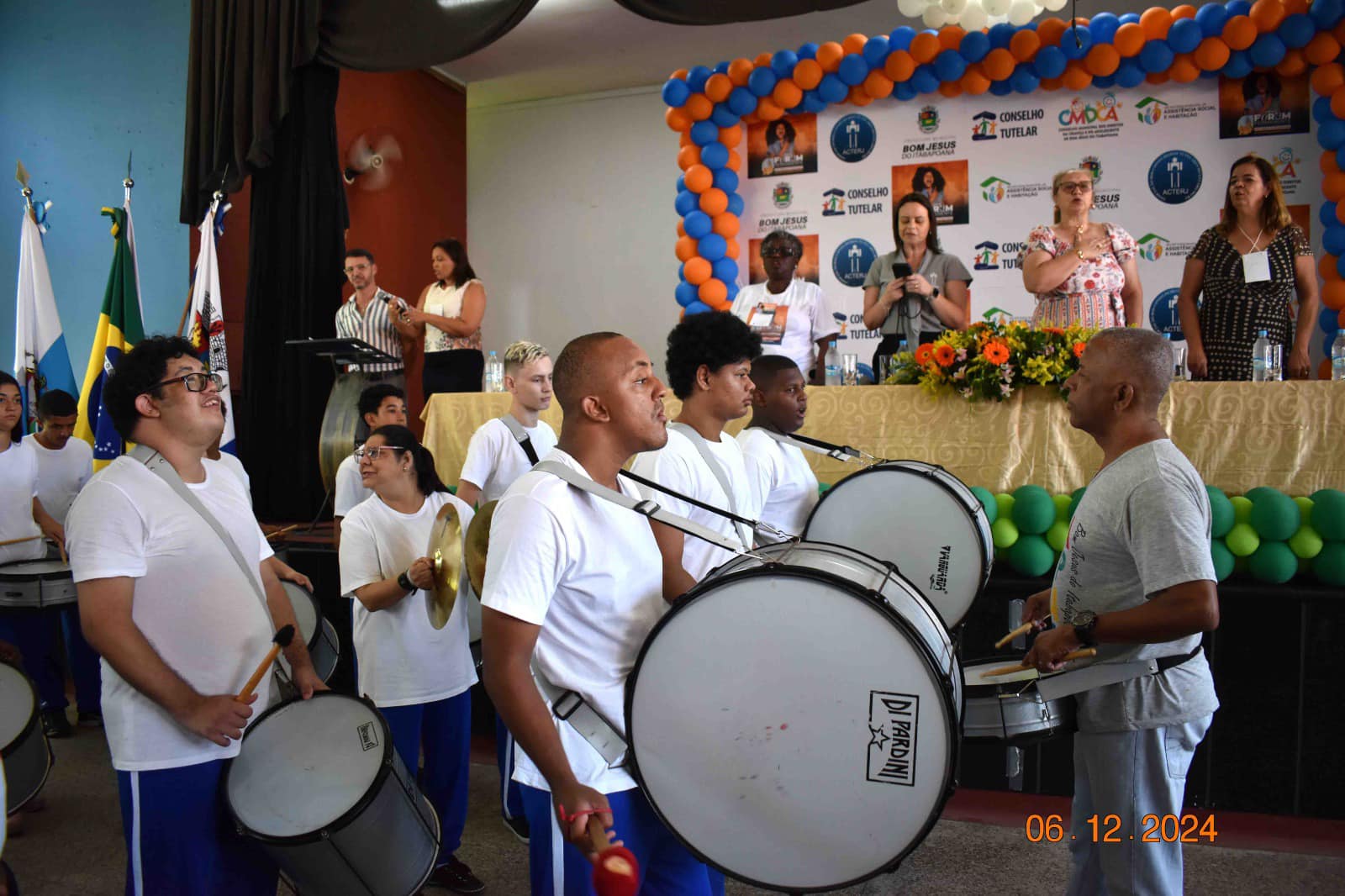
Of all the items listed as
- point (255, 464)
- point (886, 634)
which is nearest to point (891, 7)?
point (255, 464)

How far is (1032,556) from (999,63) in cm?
494

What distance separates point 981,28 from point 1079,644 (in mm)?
6113

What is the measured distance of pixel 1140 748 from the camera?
2275 mm

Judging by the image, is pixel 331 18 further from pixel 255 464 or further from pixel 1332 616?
pixel 1332 616

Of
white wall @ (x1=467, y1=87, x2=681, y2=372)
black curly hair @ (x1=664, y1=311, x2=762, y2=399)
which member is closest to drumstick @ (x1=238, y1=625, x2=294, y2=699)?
black curly hair @ (x1=664, y1=311, x2=762, y2=399)

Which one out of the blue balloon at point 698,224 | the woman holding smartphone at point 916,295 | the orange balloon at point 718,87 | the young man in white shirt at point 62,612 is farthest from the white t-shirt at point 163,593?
the orange balloon at point 718,87

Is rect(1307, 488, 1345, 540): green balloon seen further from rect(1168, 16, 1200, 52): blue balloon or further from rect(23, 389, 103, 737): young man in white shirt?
rect(23, 389, 103, 737): young man in white shirt

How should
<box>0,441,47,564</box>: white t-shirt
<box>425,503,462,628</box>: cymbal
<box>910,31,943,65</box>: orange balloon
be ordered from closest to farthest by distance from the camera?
<box>425,503,462,628</box>: cymbal
<box>0,441,47,564</box>: white t-shirt
<box>910,31,943,65</box>: orange balloon

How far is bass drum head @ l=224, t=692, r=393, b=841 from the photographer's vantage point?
7.68ft

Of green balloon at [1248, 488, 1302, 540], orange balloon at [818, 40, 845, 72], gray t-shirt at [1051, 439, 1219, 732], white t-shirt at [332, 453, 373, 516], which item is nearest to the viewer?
gray t-shirt at [1051, 439, 1219, 732]

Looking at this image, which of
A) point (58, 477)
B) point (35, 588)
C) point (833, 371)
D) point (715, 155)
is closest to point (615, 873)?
point (833, 371)

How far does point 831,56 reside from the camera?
7.75m

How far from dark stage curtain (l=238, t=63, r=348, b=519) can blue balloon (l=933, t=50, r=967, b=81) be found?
15.7 ft

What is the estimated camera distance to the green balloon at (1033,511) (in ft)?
13.3
